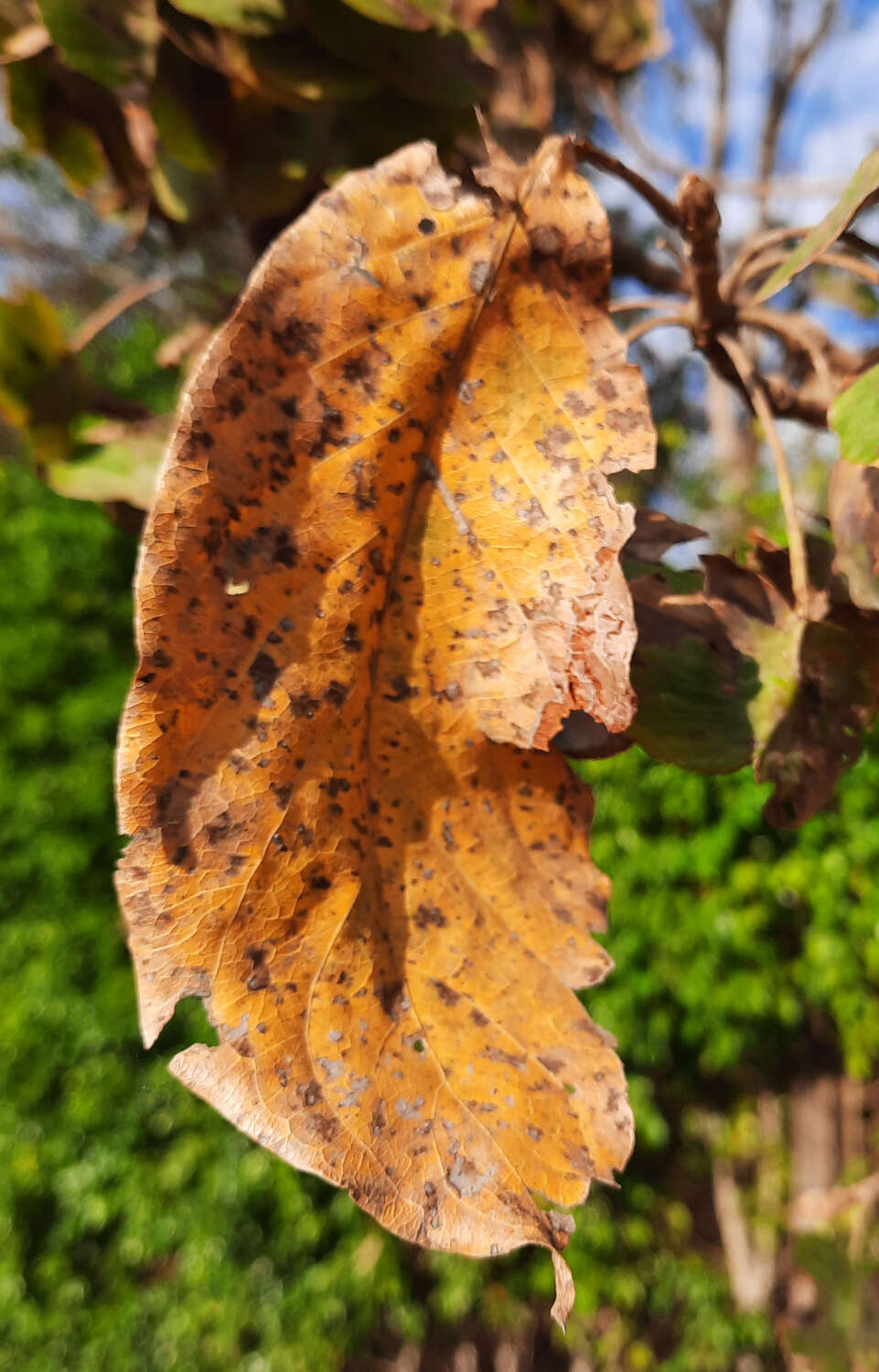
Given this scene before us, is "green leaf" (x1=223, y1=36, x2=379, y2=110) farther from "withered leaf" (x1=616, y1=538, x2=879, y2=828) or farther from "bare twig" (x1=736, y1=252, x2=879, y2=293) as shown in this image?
"withered leaf" (x1=616, y1=538, x2=879, y2=828)

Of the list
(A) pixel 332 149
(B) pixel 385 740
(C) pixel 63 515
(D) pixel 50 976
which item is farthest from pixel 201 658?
(C) pixel 63 515

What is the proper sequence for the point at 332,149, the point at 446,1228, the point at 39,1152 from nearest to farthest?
the point at 446,1228 → the point at 332,149 → the point at 39,1152

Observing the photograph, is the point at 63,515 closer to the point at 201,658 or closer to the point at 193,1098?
the point at 193,1098

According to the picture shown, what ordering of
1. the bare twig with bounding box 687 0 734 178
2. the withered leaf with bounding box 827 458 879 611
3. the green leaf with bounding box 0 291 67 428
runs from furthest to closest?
the bare twig with bounding box 687 0 734 178 → the green leaf with bounding box 0 291 67 428 → the withered leaf with bounding box 827 458 879 611

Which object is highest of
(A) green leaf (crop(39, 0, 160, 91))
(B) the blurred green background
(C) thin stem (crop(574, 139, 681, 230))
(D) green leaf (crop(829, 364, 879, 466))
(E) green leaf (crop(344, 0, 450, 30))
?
(A) green leaf (crop(39, 0, 160, 91))

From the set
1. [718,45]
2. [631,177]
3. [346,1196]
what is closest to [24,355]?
[631,177]

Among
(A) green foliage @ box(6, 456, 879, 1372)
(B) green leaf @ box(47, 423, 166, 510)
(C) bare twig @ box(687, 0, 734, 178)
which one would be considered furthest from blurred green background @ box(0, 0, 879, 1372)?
(C) bare twig @ box(687, 0, 734, 178)

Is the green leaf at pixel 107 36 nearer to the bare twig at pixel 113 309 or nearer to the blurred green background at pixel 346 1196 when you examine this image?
the bare twig at pixel 113 309

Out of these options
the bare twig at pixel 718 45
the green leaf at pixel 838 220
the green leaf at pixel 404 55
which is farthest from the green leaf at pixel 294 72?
the bare twig at pixel 718 45
